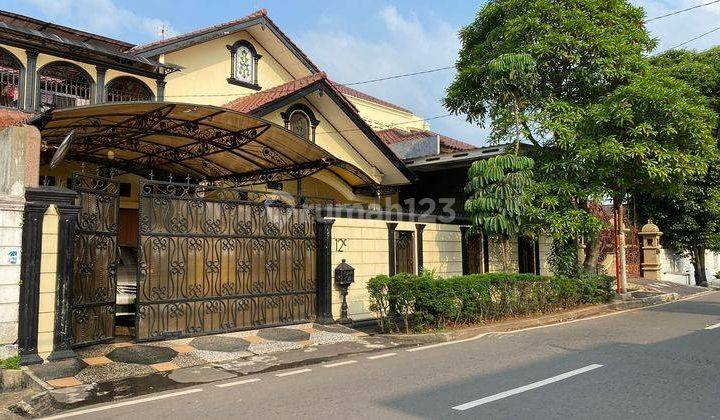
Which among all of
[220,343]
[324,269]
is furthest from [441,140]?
[220,343]

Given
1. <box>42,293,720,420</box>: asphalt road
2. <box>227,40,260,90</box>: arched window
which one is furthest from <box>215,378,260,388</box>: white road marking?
<box>227,40,260,90</box>: arched window

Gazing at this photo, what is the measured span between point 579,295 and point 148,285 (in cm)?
1076

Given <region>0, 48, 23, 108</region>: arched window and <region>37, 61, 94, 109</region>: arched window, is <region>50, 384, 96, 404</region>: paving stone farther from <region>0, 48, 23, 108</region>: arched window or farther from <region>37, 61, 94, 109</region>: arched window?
<region>37, 61, 94, 109</region>: arched window

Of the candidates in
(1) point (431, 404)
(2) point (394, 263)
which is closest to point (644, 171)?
(2) point (394, 263)

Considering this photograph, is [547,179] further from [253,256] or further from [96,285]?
[96,285]

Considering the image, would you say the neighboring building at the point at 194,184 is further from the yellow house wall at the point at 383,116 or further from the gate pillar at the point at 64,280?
the yellow house wall at the point at 383,116

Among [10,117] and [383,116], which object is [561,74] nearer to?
[10,117]

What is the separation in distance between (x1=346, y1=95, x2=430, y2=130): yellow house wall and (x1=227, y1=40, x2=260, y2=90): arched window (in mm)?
8334

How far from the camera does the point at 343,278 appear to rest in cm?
1140

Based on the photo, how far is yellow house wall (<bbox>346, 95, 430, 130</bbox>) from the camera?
85.0ft

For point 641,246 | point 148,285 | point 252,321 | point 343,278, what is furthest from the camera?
point 641,246

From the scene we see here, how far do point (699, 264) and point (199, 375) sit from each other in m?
25.1

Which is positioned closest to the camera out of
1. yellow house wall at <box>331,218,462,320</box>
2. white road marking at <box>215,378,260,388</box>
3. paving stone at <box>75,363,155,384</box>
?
white road marking at <box>215,378,260,388</box>

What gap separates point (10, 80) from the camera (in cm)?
1198
